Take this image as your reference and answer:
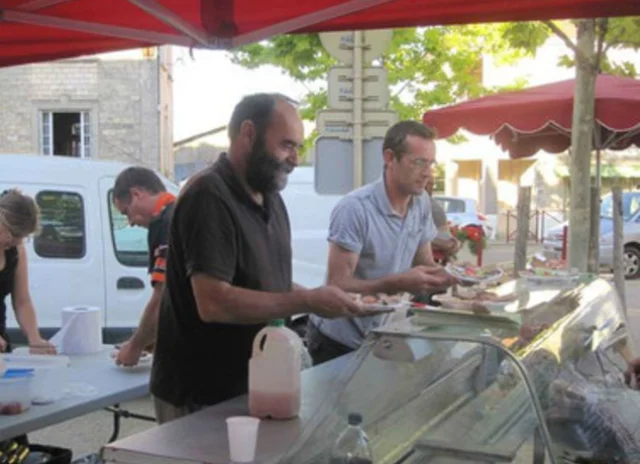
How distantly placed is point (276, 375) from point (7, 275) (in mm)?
2785

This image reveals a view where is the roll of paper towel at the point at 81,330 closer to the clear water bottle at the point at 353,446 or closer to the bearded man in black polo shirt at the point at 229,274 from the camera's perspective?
the bearded man in black polo shirt at the point at 229,274

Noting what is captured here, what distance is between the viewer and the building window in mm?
21884

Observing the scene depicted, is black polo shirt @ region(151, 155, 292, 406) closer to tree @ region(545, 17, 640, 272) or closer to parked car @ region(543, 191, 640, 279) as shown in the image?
tree @ region(545, 17, 640, 272)

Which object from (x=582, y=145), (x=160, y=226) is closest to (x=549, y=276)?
(x=160, y=226)

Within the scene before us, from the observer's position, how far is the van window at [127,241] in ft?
24.9

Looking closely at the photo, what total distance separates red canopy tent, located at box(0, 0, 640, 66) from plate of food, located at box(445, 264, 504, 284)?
44.0 inches

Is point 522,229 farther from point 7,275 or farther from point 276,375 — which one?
point 276,375

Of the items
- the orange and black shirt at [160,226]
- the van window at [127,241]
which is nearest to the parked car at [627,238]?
the van window at [127,241]

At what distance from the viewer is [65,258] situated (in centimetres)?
752

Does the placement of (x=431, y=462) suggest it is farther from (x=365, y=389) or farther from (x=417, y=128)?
(x=417, y=128)

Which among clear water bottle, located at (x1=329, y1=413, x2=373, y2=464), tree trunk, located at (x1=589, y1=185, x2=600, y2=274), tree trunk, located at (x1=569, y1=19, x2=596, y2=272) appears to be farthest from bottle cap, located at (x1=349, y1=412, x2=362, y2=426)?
tree trunk, located at (x1=589, y1=185, x2=600, y2=274)

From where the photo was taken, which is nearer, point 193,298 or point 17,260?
point 193,298

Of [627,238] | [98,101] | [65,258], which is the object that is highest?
[98,101]

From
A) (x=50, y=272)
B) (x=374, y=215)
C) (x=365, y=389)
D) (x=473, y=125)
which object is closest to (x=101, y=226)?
(x=50, y=272)
